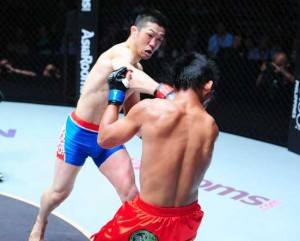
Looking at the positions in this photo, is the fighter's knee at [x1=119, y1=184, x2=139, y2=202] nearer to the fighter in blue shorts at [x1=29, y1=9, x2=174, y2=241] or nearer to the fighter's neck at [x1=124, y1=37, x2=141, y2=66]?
the fighter in blue shorts at [x1=29, y1=9, x2=174, y2=241]

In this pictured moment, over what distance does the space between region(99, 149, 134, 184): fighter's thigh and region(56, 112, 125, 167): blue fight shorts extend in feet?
0.08

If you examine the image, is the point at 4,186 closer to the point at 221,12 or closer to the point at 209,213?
the point at 209,213

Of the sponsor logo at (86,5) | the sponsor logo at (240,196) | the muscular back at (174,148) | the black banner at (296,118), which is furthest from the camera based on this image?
the sponsor logo at (86,5)

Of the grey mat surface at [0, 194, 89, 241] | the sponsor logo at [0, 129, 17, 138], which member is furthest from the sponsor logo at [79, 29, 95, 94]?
the grey mat surface at [0, 194, 89, 241]

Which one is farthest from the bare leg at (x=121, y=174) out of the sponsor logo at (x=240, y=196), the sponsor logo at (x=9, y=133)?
the sponsor logo at (x=9, y=133)

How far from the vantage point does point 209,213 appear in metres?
3.56

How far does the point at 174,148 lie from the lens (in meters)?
1.83

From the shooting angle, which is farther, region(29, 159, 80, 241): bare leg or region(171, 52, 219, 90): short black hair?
region(29, 159, 80, 241): bare leg

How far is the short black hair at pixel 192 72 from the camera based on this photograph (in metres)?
1.85

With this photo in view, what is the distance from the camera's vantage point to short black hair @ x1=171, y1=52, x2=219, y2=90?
1.85 meters

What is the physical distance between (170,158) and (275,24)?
15.5 feet

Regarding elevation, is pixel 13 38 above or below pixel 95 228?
above

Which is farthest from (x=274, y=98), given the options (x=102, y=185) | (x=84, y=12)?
(x=102, y=185)

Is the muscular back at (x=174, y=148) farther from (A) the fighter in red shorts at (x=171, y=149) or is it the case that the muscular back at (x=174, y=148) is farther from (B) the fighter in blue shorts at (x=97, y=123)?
(B) the fighter in blue shorts at (x=97, y=123)
